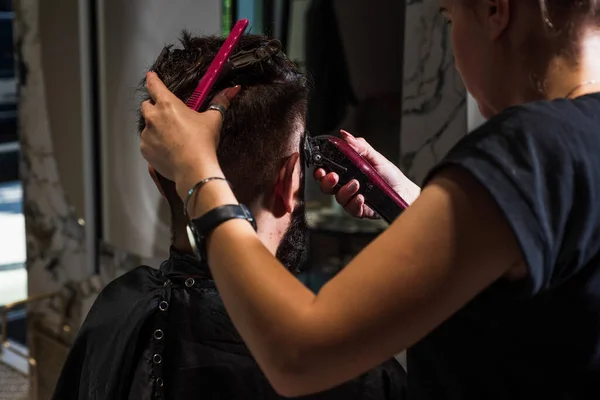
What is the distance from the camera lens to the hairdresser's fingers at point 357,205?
1309mm

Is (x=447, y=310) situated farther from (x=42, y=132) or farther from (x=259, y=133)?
(x=42, y=132)

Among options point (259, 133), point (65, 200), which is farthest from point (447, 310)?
point (65, 200)

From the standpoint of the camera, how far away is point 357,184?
1302 mm

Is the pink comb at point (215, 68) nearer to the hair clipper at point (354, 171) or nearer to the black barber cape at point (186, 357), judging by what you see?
the hair clipper at point (354, 171)

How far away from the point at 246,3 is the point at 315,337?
2.34 metres

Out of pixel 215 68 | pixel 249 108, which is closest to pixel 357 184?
pixel 249 108

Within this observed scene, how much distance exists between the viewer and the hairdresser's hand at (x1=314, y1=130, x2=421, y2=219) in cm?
130

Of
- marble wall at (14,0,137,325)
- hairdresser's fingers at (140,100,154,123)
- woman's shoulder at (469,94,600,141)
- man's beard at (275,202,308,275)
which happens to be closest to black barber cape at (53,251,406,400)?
man's beard at (275,202,308,275)

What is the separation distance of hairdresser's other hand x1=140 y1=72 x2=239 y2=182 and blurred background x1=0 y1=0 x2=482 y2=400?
3.23 ft

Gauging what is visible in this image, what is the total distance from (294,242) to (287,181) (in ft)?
0.40

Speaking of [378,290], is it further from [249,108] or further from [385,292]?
[249,108]

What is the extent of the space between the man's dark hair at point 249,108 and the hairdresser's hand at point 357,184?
3.6 inches

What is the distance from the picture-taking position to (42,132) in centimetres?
277

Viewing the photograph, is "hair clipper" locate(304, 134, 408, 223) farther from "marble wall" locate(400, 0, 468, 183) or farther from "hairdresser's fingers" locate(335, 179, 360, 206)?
"marble wall" locate(400, 0, 468, 183)
